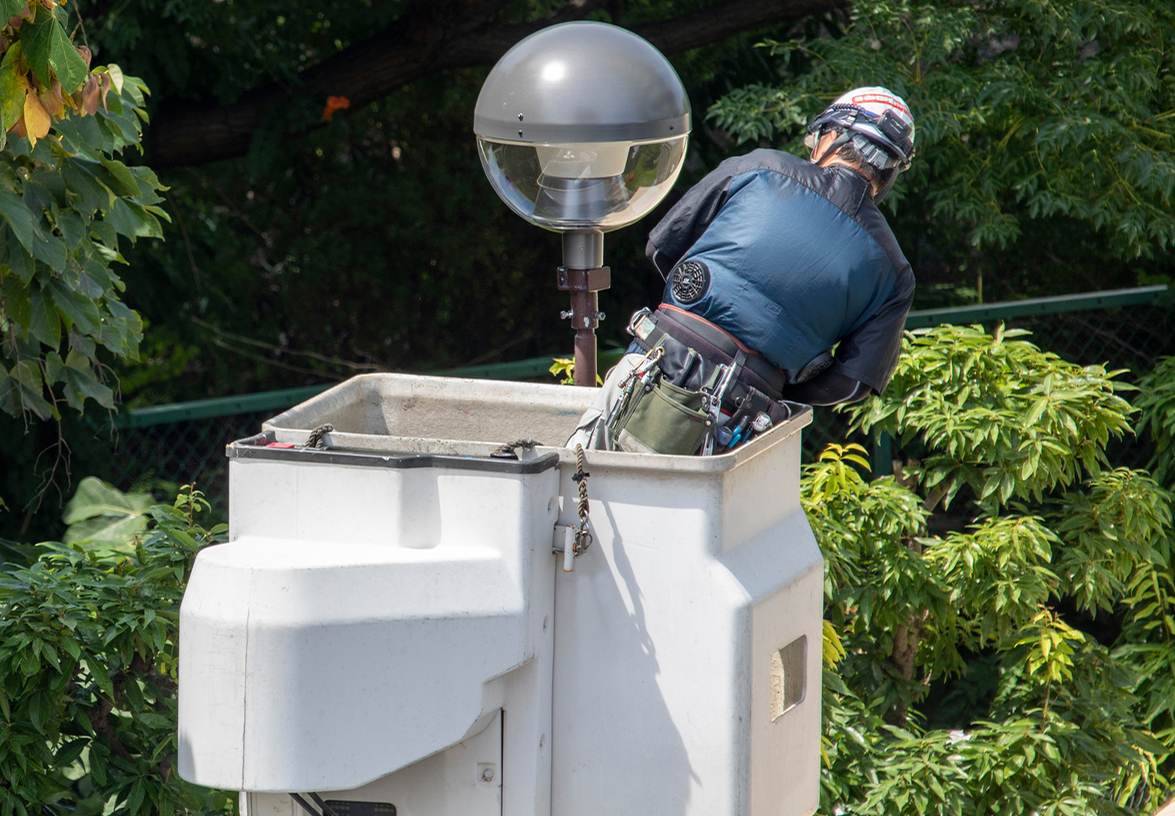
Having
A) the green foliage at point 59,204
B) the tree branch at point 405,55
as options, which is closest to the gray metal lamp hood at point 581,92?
the green foliage at point 59,204

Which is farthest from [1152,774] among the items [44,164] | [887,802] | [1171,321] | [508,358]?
[508,358]

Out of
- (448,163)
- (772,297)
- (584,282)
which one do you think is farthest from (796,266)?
(448,163)

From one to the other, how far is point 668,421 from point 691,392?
0.26 ft

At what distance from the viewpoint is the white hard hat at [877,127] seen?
2982mm

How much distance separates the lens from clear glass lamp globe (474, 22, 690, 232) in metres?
2.86

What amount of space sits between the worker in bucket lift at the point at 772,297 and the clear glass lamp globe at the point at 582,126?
0.14 metres

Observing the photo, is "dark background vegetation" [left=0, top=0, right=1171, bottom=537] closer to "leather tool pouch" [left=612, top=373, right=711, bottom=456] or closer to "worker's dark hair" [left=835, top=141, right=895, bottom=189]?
"worker's dark hair" [left=835, top=141, right=895, bottom=189]

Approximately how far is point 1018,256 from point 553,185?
5417mm

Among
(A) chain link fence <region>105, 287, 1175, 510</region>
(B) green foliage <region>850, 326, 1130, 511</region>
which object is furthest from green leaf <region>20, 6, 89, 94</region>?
(A) chain link fence <region>105, 287, 1175, 510</region>

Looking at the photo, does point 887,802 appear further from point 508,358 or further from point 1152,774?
point 508,358

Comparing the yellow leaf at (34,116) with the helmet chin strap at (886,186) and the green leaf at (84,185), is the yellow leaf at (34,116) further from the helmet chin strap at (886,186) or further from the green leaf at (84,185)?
the helmet chin strap at (886,186)

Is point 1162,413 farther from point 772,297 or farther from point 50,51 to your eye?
point 50,51

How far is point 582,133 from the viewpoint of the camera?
2.86m

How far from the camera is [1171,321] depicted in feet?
19.7
